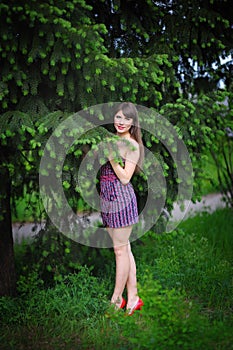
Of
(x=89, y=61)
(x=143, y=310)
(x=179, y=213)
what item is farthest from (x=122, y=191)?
(x=179, y=213)

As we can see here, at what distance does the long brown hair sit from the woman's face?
34 millimetres

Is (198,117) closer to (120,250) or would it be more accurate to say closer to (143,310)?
(120,250)

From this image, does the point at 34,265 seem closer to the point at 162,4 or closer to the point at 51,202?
the point at 51,202

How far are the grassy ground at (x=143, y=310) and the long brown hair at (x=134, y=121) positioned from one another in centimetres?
101

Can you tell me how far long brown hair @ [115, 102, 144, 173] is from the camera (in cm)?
380

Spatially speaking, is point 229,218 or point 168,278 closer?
point 168,278

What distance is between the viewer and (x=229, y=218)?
688 cm

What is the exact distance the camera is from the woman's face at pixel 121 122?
150 inches

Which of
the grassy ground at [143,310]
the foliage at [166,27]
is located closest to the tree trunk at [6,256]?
the grassy ground at [143,310]

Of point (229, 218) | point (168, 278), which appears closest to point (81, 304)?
point (168, 278)

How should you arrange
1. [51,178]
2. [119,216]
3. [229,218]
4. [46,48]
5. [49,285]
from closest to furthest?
1. [46,48]
2. [51,178]
3. [119,216]
4. [49,285]
5. [229,218]

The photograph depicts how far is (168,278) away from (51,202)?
1592 mm

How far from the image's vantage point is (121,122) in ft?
12.6

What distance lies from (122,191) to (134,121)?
65 centimetres
